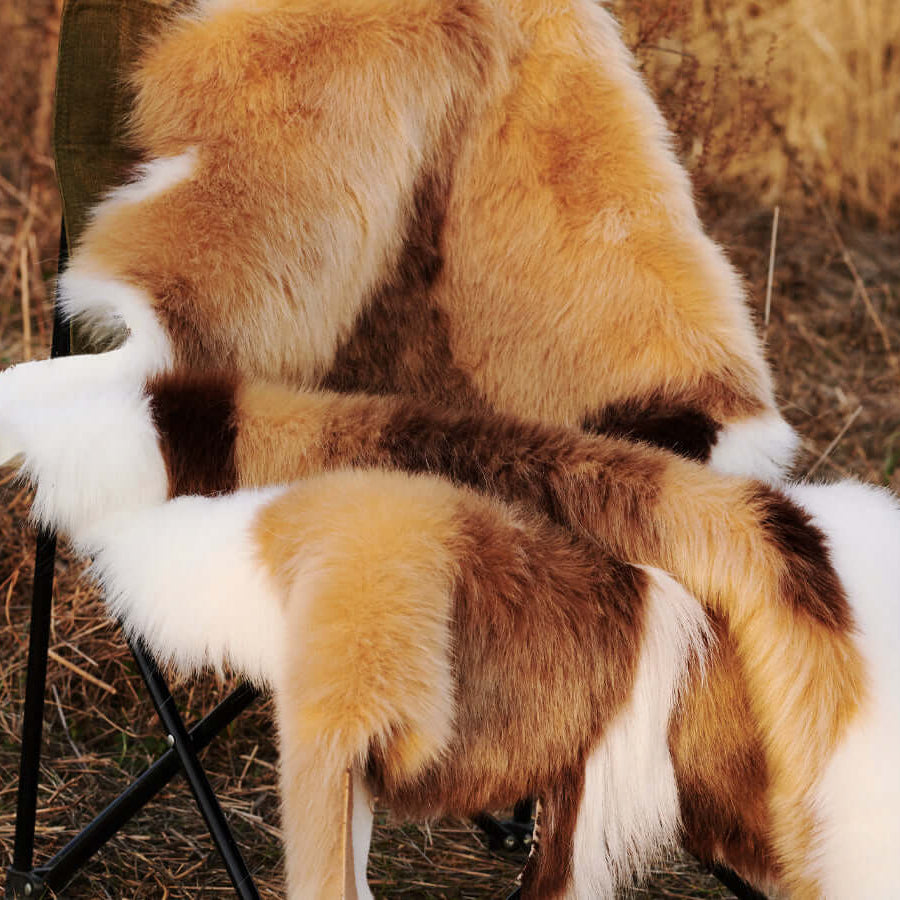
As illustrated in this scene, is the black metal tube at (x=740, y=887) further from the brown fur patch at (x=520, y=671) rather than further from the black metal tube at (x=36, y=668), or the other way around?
the black metal tube at (x=36, y=668)

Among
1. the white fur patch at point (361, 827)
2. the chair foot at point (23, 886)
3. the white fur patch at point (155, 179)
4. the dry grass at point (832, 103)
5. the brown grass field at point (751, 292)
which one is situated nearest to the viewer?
the white fur patch at point (361, 827)

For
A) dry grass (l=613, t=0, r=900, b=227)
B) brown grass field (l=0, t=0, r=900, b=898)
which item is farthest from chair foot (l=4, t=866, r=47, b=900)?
dry grass (l=613, t=0, r=900, b=227)

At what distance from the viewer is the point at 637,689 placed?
866mm

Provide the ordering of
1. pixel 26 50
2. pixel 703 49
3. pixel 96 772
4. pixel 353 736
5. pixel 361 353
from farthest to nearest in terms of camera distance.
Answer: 1. pixel 26 50
2. pixel 703 49
3. pixel 96 772
4. pixel 361 353
5. pixel 353 736

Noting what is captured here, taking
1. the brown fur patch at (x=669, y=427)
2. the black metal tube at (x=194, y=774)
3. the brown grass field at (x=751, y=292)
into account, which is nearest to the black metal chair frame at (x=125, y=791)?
the black metal tube at (x=194, y=774)

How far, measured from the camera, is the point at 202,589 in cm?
88

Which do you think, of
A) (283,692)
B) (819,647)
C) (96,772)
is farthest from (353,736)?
(96,772)

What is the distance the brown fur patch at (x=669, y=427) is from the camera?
1.11m

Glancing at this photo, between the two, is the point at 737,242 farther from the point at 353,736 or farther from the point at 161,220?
the point at 353,736

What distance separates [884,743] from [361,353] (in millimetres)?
603

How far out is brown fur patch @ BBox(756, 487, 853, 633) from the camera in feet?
2.94

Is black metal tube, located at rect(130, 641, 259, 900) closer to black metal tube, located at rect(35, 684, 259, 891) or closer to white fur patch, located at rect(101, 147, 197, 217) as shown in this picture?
black metal tube, located at rect(35, 684, 259, 891)

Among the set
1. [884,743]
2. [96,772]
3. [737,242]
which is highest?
[884,743]

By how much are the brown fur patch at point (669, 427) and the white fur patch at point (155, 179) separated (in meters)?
0.48
